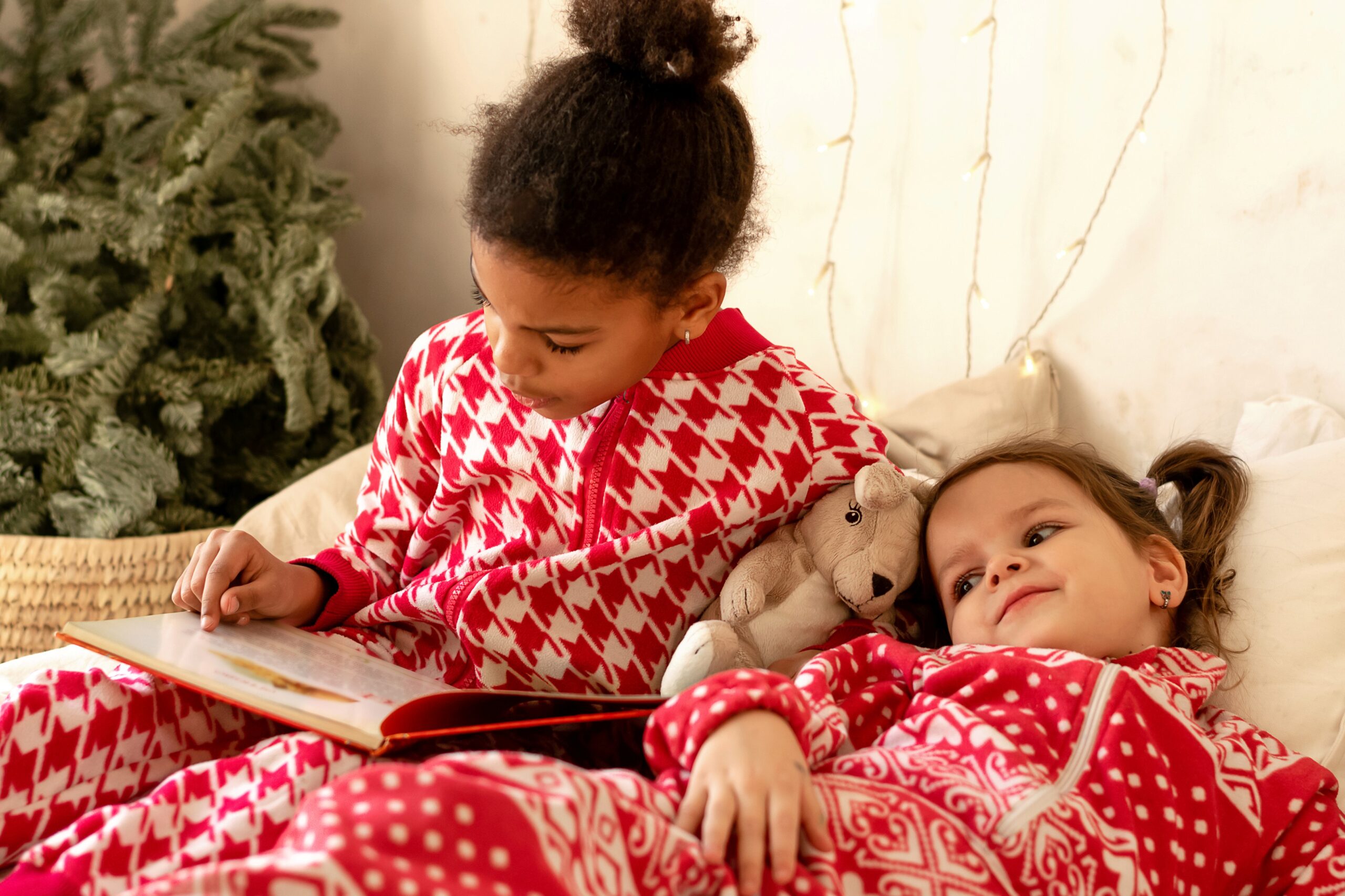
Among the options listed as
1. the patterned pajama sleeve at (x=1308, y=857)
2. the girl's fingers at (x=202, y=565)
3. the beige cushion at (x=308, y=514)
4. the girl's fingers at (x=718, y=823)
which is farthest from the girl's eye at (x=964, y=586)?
the beige cushion at (x=308, y=514)

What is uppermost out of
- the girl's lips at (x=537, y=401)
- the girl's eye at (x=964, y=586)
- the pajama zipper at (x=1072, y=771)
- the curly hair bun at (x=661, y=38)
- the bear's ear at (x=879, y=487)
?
the curly hair bun at (x=661, y=38)

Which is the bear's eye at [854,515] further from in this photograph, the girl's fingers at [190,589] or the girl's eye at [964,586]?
the girl's fingers at [190,589]

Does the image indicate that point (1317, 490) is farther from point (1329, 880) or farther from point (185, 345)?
point (185, 345)

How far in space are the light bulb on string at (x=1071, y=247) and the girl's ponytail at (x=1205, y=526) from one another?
309mm

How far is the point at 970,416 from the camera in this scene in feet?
4.00

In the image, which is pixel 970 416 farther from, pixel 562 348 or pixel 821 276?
pixel 562 348

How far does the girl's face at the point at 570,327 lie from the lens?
2.43ft

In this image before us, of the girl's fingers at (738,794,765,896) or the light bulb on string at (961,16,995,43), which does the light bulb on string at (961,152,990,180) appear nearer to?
the light bulb on string at (961,16,995,43)

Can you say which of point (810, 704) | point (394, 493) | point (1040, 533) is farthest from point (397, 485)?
point (1040, 533)

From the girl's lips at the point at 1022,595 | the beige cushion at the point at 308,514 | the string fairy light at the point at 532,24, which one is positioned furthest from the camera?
the string fairy light at the point at 532,24

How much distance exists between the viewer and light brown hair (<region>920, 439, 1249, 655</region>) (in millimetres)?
903

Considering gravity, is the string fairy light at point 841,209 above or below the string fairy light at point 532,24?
below

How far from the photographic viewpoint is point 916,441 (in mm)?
1232

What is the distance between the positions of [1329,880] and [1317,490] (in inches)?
14.2
